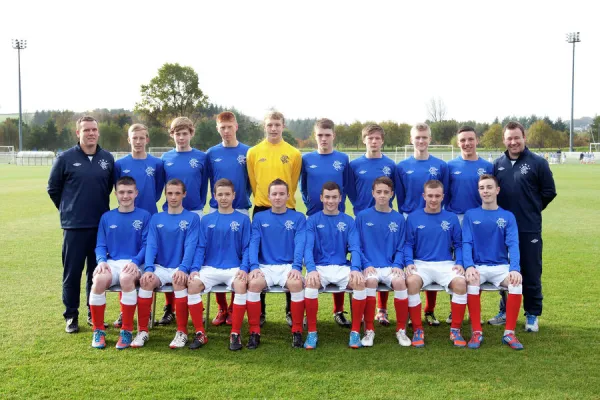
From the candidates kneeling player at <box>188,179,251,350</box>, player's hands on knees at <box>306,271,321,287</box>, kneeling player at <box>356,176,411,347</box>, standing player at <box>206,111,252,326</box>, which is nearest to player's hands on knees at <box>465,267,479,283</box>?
kneeling player at <box>356,176,411,347</box>

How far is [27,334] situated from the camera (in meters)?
4.85

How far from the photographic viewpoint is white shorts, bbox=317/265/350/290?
473 cm

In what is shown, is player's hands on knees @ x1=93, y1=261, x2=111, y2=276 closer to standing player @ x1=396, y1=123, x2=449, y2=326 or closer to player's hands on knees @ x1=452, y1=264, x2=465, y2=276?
standing player @ x1=396, y1=123, x2=449, y2=326

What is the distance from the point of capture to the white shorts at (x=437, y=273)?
15.7ft

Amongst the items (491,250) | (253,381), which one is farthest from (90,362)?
(491,250)

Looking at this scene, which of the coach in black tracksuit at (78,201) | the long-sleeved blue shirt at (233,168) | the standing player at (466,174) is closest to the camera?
the coach in black tracksuit at (78,201)

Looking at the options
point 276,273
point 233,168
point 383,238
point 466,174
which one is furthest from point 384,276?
point 233,168

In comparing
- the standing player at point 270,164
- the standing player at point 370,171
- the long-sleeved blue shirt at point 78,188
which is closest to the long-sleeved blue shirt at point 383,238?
the standing player at point 370,171

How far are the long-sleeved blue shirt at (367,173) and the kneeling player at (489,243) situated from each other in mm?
900

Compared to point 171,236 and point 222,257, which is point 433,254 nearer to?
point 222,257

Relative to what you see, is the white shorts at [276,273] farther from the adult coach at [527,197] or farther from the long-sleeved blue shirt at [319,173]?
the adult coach at [527,197]

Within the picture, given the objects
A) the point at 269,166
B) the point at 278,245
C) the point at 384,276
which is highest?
the point at 269,166

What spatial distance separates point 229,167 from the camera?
5.52 metres

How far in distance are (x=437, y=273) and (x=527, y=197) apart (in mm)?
1269
